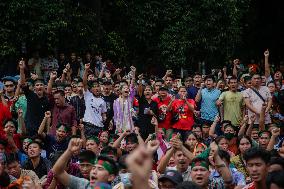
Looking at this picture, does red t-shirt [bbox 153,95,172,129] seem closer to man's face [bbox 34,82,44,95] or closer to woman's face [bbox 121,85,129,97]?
woman's face [bbox 121,85,129,97]

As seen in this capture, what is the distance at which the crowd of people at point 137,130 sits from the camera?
7.23 metres

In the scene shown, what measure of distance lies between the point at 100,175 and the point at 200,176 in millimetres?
1158

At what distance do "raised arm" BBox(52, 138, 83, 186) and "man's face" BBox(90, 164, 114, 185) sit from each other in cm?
30

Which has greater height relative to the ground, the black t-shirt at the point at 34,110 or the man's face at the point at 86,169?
the black t-shirt at the point at 34,110

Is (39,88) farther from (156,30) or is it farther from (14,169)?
(156,30)

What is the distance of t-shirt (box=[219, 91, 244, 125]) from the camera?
13414mm

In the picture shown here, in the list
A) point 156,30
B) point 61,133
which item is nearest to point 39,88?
point 61,133

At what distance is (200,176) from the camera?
23.2 ft

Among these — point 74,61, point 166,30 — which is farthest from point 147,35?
point 74,61

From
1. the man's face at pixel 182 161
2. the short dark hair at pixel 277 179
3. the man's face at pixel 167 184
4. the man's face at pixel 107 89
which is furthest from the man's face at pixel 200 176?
the man's face at pixel 107 89

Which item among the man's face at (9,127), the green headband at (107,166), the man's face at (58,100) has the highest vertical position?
the man's face at (58,100)

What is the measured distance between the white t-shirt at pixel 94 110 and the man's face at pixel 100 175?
6452 mm

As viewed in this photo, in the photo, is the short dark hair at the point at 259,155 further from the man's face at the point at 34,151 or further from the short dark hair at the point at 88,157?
the man's face at the point at 34,151

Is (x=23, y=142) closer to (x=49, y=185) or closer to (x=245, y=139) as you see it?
(x=49, y=185)
